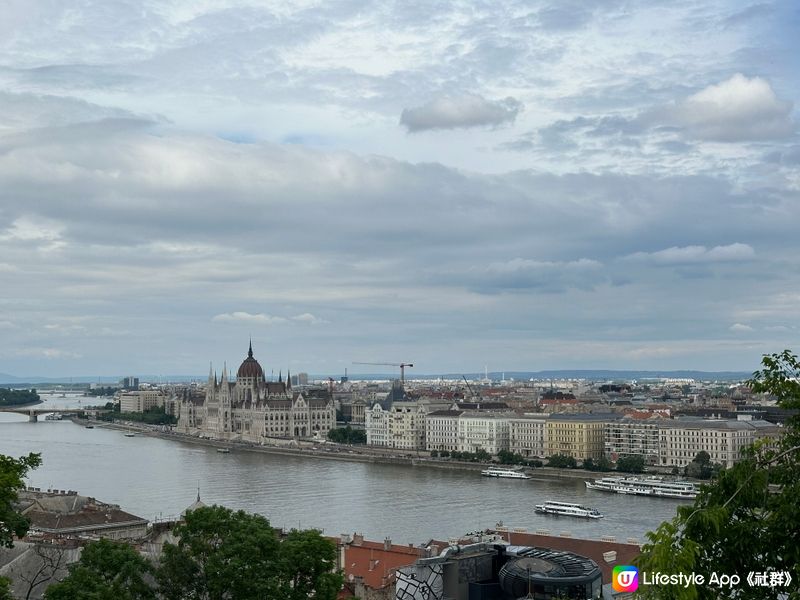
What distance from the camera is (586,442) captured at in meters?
53.2

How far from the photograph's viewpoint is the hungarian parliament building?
7200 cm

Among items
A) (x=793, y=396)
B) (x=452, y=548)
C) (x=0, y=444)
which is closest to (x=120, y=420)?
(x=0, y=444)

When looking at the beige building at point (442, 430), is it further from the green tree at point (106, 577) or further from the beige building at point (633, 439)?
the green tree at point (106, 577)

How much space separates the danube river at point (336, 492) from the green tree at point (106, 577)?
14184 mm

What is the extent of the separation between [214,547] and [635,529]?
2014cm

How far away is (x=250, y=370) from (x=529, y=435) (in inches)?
1252

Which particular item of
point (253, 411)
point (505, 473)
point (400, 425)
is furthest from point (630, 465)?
point (253, 411)

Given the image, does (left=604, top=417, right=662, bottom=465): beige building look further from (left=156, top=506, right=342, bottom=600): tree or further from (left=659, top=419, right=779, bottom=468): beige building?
(left=156, top=506, right=342, bottom=600): tree

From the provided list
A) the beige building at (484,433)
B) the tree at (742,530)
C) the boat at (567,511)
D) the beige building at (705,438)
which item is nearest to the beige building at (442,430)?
the beige building at (484,433)

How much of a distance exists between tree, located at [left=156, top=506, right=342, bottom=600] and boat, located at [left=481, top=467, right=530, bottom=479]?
117ft

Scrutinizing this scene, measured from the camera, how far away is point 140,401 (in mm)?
102250

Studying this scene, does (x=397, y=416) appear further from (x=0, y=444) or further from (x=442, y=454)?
(x=0, y=444)

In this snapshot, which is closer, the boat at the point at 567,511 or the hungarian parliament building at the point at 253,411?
the boat at the point at 567,511

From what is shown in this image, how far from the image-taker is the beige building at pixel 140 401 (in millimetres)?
102062
